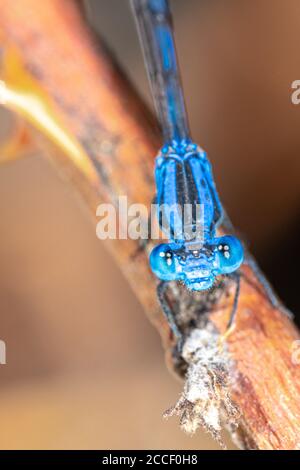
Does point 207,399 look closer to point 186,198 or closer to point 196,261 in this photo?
point 196,261

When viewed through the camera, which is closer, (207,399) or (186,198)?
(207,399)

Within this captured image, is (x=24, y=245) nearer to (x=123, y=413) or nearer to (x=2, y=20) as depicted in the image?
(x=123, y=413)

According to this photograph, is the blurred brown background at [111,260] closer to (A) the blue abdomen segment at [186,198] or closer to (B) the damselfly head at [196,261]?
(A) the blue abdomen segment at [186,198]

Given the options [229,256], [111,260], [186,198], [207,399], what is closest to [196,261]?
[229,256]

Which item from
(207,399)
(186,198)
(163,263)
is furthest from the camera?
(186,198)

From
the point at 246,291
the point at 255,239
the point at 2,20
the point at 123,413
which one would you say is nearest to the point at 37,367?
the point at 123,413

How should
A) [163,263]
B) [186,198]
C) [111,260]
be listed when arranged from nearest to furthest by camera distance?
[163,263]
[186,198]
[111,260]
